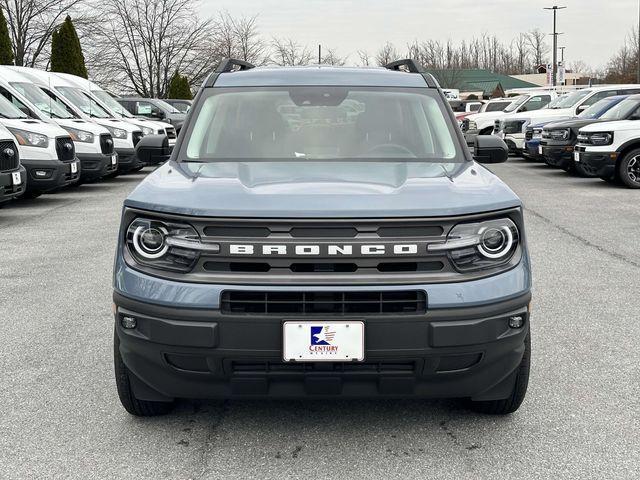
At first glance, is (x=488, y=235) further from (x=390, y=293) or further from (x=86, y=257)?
(x=86, y=257)

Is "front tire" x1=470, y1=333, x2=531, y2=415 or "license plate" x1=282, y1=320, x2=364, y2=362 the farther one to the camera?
"front tire" x1=470, y1=333, x2=531, y2=415

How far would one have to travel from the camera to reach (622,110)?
51.6 feet

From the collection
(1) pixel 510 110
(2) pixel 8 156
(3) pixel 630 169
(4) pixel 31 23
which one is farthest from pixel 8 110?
(4) pixel 31 23

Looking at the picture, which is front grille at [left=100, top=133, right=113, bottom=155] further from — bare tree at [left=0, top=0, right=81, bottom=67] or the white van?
bare tree at [left=0, top=0, right=81, bottom=67]

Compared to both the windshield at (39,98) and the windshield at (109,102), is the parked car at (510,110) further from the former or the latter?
the windshield at (39,98)

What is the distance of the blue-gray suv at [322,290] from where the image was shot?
3.21 m

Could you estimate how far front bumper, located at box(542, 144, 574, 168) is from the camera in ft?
56.0

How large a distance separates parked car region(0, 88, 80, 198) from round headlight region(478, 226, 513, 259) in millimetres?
10750

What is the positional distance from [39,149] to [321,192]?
10438mm

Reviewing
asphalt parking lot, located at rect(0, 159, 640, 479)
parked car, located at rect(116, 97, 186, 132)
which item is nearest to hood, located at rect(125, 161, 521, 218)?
asphalt parking lot, located at rect(0, 159, 640, 479)

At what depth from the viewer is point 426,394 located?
3.39 meters

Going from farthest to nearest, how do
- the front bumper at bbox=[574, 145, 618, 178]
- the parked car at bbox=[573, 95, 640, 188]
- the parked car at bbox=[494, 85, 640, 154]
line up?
the parked car at bbox=[494, 85, 640, 154] → the front bumper at bbox=[574, 145, 618, 178] → the parked car at bbox=[573, 95, 640, 188]

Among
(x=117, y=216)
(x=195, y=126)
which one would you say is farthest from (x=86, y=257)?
(x=195, y=126)

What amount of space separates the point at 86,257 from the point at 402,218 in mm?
5865
